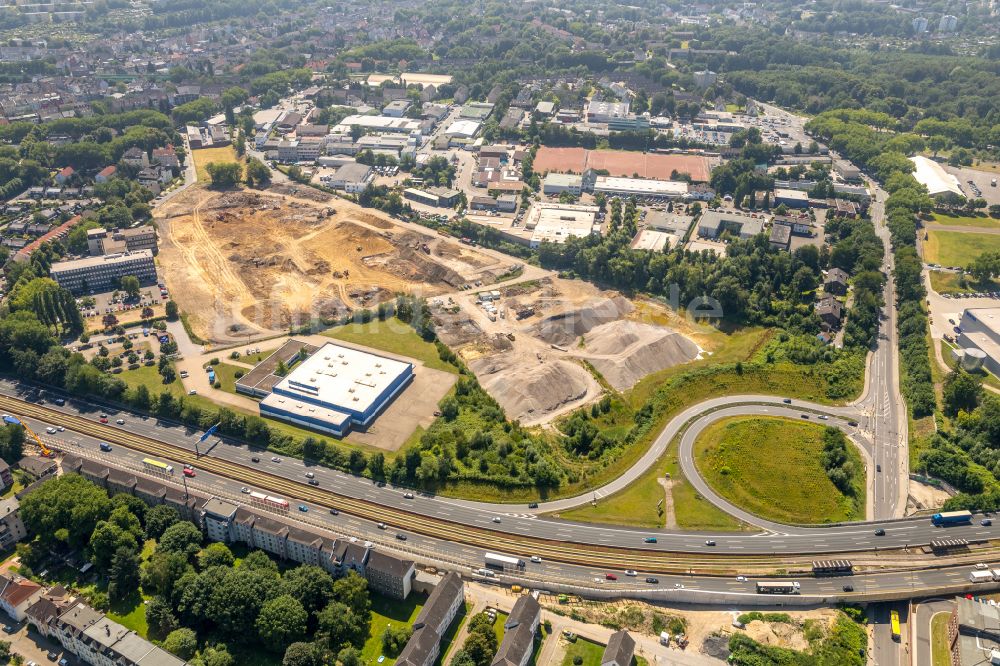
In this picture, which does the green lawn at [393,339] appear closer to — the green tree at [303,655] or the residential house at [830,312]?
the green tree at [303,655]

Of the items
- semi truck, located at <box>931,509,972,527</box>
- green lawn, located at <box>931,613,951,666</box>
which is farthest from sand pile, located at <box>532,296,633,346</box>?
green lawn, located at <box>931,613,951,666</box>

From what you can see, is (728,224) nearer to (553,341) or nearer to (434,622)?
(553,341)

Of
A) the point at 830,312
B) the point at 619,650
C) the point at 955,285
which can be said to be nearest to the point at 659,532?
the point at 619,650

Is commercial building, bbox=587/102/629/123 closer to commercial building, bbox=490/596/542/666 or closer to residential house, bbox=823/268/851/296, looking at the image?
A: residential house, bbox=823/268/851/296

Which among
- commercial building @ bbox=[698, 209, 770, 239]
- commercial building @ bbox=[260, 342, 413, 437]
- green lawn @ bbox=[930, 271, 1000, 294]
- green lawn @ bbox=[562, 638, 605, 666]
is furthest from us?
commercial building @ bbox=[698, 209, 770, 239]

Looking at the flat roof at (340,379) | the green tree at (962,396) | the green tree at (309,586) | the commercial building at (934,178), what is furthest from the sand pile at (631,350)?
Answer: the commercial building at (934,178)

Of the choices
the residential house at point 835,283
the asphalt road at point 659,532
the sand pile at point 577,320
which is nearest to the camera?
the asphalt road at point 659,532
